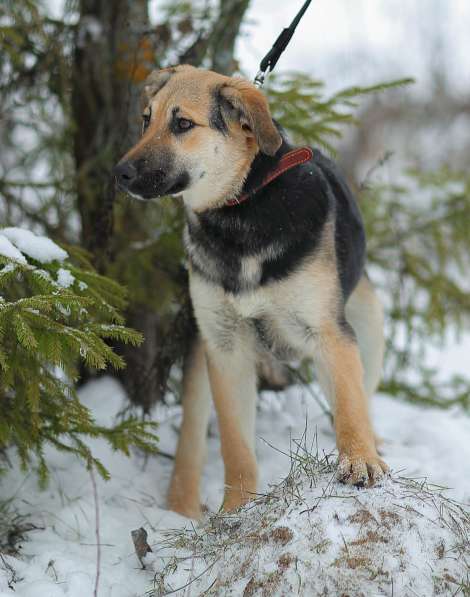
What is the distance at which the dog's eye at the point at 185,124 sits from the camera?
12.8ft

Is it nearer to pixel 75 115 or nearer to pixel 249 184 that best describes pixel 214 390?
pixel 249 184

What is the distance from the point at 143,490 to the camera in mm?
4781

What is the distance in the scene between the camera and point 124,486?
4.67 m

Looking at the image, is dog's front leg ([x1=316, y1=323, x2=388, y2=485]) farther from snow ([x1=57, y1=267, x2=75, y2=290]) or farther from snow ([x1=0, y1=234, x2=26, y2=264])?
snow ([x1=0, y1=234, x2=26, y2=264])

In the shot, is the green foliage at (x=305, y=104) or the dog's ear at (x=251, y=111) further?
the green foliage at (x=305, y=104)

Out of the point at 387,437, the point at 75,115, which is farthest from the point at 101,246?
the point at 387,437

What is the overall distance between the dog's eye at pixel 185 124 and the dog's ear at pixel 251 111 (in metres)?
0.20

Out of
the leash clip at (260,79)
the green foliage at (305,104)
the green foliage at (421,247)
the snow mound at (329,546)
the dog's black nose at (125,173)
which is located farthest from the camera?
the green foliage at (421,247)

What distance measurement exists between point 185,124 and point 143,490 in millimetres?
2386

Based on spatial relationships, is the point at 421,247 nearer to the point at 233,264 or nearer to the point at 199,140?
the point at 233,264

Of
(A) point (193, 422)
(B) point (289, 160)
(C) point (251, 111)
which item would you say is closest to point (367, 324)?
(A) point (193, 422)

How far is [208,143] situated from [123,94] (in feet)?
7.00

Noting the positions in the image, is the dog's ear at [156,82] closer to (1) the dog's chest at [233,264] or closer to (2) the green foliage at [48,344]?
(1) the dog's chest at [233,264]

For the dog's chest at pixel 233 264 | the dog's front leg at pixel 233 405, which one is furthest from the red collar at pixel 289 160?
the dog's front leg at pixel 233 405
